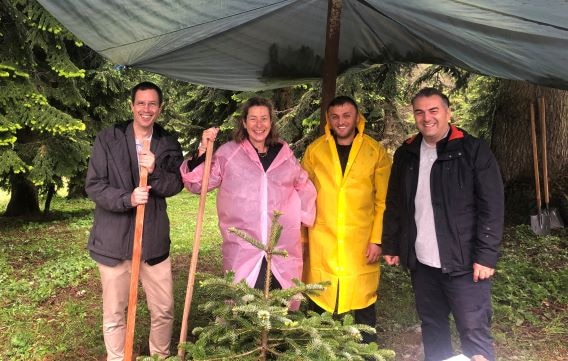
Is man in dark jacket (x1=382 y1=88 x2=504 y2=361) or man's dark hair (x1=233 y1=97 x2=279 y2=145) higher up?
man's dark hair (x1=233 y1=97 x2=279 y2=145)

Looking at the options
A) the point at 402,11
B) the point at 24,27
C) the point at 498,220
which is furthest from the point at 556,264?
the point at 24,27

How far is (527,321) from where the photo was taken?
453cm

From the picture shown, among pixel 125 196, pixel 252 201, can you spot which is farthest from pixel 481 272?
pixel 125 196

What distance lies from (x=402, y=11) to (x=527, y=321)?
3.39 metres

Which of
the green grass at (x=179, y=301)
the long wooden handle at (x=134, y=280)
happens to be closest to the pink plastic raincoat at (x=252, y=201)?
the long wooden handle at (x=134, y=280)

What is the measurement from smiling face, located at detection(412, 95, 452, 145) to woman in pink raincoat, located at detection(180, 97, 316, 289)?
2.99 ft

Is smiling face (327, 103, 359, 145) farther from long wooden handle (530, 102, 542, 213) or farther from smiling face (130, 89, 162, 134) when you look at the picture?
long wooden handle (530, 102, 542, 213)

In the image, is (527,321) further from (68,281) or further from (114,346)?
(68,281)

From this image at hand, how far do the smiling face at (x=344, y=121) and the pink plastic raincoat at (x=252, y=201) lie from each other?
40 cm

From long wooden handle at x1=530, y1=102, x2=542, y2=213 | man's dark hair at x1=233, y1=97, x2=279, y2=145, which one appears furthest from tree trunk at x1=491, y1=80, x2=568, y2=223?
man's dark hair at x1=233, y1=97, x2=279, y2=145

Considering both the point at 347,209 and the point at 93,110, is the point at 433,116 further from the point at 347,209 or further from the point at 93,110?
the point at 93,110

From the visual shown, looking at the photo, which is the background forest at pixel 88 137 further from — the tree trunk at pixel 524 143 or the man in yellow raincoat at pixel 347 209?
the man in yellow raincoat at pixel 347 209

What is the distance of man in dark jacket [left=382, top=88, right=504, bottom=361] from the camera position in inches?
112

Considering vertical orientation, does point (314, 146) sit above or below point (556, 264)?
above
